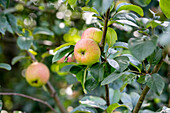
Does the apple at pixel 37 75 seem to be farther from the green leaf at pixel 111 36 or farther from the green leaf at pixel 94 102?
the green leaf at pixel 111 36

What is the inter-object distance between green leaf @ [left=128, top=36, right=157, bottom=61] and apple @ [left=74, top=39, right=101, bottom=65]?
18 cm

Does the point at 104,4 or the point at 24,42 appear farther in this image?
the point at 24,42

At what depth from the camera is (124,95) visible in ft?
3.15

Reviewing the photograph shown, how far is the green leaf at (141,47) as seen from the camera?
512 mm

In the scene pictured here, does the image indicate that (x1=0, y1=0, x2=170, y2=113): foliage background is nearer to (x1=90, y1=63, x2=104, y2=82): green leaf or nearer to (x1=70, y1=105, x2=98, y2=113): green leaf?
(x1=70, y1=105, x2=98, y2=113): green leaf

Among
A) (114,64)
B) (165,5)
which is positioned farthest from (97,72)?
(165,5)

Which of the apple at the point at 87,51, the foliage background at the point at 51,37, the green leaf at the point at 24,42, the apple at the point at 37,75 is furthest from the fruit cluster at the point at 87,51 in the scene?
the apple at the point at 37,75

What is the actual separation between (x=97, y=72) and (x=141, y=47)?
23cm

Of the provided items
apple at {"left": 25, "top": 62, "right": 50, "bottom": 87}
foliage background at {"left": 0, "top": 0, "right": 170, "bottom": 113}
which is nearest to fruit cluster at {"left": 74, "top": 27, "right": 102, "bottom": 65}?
foliage background at {"left": 0, "top": 0, "right": 170, "bottom": 113}

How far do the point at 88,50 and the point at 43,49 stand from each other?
33.8 inches

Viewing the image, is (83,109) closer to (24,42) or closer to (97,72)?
(97,72)

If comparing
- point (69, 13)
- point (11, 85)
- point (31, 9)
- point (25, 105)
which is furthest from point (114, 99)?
point (11, 85)

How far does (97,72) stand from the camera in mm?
718

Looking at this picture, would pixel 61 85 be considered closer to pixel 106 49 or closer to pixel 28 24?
pixel 28 24
